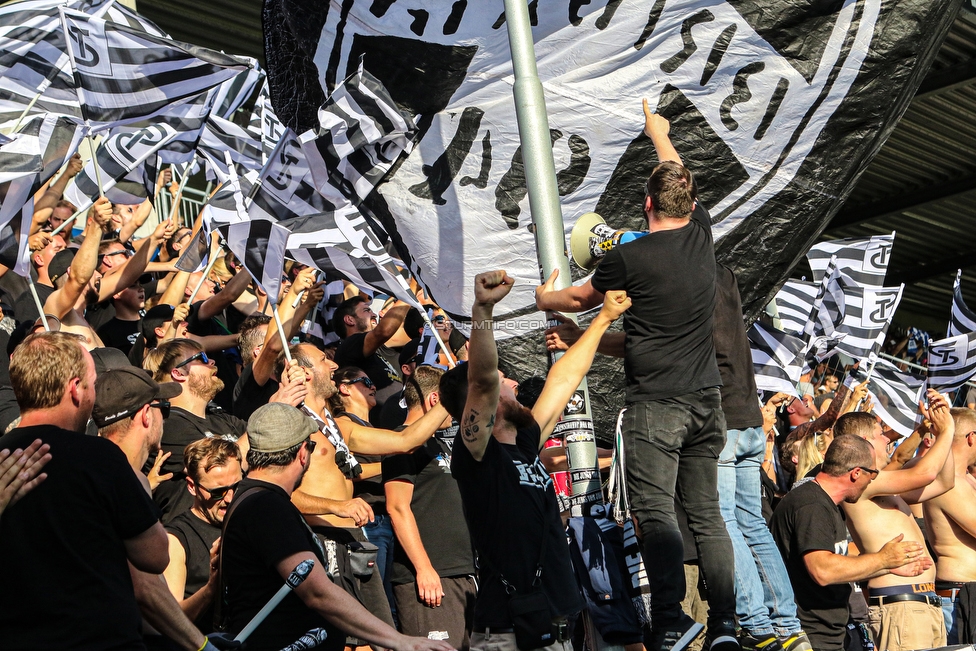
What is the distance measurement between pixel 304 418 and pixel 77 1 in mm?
5541

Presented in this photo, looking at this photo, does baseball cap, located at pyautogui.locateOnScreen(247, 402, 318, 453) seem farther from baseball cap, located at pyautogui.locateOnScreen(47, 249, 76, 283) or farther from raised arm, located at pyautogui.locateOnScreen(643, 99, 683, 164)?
baseball cap, located at pyautogui.locateOnScreen(47, 249, 76, 283)

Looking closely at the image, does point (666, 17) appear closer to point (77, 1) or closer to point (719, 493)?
point (719, 493)

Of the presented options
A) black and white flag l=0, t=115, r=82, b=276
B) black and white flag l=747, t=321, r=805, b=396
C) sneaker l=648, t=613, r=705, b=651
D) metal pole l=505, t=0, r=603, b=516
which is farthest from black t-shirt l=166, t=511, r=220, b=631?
black and white flag l=747, t=321, r=805, b=396

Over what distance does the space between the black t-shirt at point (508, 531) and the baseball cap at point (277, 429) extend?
0.70m

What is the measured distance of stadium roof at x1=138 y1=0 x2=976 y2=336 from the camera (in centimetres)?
1587

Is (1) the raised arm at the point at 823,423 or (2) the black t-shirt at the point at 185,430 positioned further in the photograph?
(1) the raised arm at the point at 823,423

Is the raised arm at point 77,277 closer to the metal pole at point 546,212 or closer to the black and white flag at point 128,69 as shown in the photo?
the black and white flag at point 128,69

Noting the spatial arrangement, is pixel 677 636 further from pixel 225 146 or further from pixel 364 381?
pixel 225 146

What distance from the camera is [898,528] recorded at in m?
7.74

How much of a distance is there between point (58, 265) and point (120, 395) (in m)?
4.41

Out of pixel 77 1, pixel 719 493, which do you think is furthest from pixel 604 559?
pixel 77 1

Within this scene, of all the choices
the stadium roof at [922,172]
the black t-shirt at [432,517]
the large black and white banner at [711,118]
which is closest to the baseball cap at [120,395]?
the black t-shirt at [432,517]

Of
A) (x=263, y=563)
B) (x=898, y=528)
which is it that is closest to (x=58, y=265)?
(x=263, y=563)

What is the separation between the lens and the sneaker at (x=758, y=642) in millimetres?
5664
